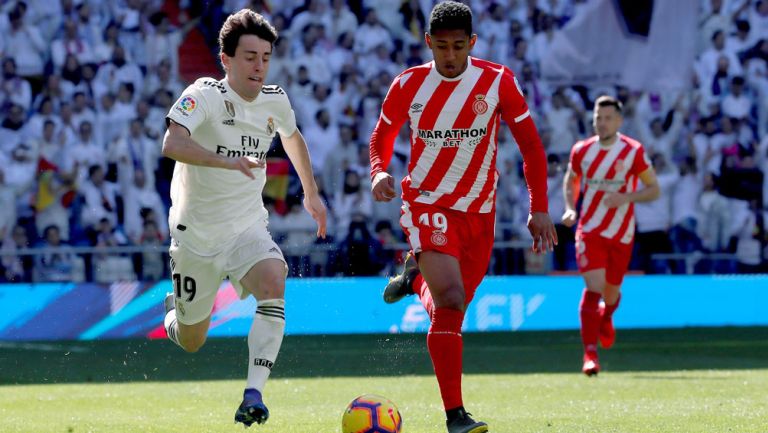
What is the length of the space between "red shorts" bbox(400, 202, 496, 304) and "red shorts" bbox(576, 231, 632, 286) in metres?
4.63

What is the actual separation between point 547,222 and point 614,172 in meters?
5.34

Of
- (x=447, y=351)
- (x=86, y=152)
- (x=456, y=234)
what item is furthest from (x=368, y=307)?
(x=447, y=351)

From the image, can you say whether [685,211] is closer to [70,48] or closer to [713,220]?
[713,220]

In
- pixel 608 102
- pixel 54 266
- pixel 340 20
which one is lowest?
pixel 54 266

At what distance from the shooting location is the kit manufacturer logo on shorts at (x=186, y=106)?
7008 millimetres

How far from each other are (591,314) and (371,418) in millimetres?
5585

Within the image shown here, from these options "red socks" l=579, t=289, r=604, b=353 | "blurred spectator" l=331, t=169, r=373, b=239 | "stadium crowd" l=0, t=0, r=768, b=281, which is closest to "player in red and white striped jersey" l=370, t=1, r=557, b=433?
"red socks" l=579, t=289, r=604, b=353

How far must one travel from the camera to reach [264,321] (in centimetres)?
698

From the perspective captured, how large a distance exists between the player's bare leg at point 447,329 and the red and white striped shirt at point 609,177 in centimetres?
516

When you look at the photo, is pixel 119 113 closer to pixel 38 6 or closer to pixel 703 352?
pixel 38 6

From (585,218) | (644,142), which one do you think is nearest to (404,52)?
(644,142)

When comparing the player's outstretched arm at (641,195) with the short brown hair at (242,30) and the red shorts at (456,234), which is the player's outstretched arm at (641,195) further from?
the short brown hair at (242,30)

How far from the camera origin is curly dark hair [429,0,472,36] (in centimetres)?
692

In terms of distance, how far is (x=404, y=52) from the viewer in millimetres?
19188
